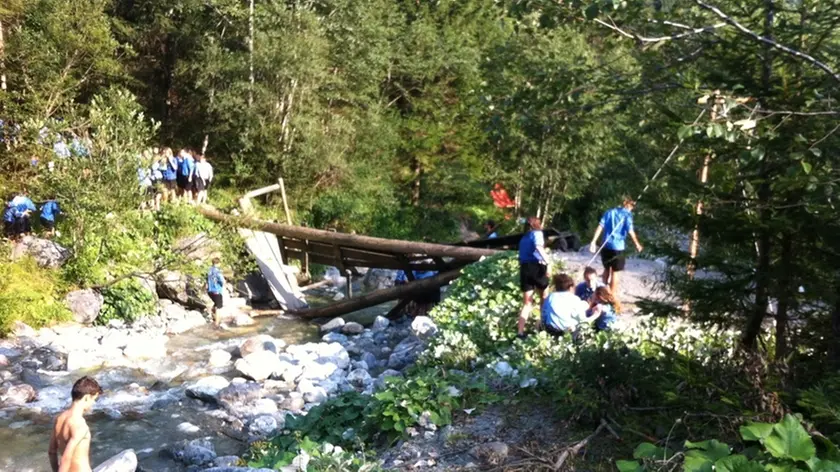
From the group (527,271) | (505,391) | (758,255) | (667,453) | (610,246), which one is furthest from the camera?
(610,246)

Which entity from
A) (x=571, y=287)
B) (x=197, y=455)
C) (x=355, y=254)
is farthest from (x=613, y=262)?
(x=355, y=254)

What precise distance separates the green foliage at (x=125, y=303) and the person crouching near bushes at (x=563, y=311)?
9.60 m

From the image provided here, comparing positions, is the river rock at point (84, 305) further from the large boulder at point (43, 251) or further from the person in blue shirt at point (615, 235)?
the person in blue shirt at point (615, 235)

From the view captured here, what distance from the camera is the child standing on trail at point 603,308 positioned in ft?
28.6

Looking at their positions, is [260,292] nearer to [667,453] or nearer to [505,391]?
[505,391]

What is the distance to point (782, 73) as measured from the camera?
489 centimetres

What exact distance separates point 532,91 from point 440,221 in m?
22.2

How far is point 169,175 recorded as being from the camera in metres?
19.1

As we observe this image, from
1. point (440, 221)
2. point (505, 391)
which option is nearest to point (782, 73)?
point (505, 391)

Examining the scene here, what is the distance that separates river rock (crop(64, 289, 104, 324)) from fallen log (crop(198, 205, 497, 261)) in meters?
3.08

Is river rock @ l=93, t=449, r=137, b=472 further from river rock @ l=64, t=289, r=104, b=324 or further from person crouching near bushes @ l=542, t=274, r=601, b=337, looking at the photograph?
river rock @ l=64, t=289, r=104, b=324

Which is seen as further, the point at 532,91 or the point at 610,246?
the point at 610,246

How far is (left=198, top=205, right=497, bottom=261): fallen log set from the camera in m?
14.2

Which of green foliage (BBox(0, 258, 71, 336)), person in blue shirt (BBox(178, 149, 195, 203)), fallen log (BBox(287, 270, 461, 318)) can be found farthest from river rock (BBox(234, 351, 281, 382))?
person in blue shirt (BBox(178, 149, 195, 203))
